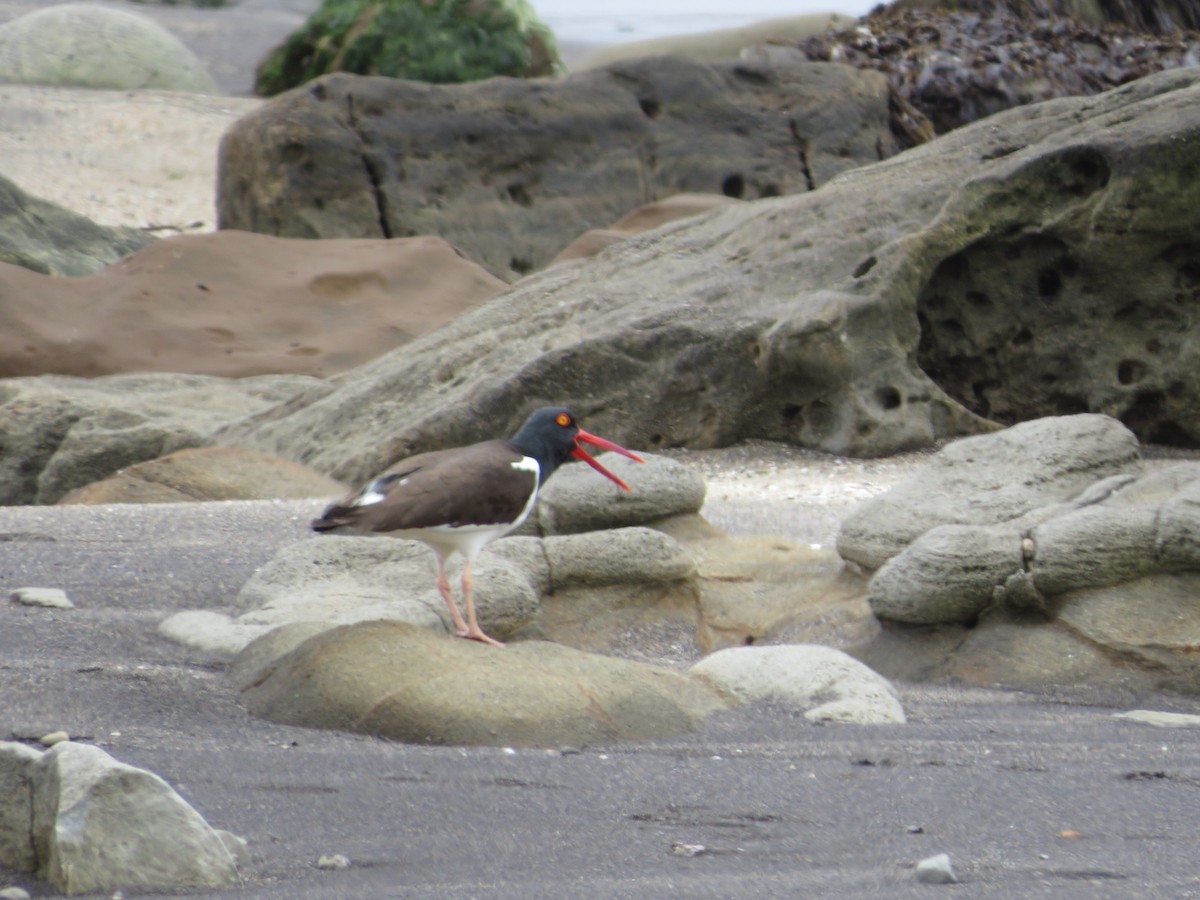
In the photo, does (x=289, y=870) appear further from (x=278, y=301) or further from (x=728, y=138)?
(x=728, y=138)

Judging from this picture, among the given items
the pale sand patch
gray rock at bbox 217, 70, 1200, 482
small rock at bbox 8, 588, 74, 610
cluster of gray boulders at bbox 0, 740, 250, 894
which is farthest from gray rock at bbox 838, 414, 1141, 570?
the pale sand patch

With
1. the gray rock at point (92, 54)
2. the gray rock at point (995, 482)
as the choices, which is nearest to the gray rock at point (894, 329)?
the gray rock at point (995, 482)

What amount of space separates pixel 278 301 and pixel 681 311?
485cm

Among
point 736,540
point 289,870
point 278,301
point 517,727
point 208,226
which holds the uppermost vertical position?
point 289,870

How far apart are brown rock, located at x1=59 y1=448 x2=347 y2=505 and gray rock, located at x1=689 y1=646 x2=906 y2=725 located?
3672mm

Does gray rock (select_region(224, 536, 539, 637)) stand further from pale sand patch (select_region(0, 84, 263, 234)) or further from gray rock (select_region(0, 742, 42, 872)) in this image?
pale sand patch (select_region(0, 84, 263, 234))

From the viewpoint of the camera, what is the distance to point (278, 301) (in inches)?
501

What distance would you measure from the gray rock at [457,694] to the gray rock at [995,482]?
1455mm

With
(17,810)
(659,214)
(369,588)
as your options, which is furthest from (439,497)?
(659,214)

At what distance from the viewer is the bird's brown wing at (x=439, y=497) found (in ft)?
15.2

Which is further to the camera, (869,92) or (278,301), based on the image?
(869,92)

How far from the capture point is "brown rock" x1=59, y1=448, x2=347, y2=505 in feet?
26.2

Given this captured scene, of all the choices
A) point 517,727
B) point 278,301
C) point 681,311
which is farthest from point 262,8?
point 517,727

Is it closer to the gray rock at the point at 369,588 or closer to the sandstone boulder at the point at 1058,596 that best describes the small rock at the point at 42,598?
the gray rock at the point at 369,588
